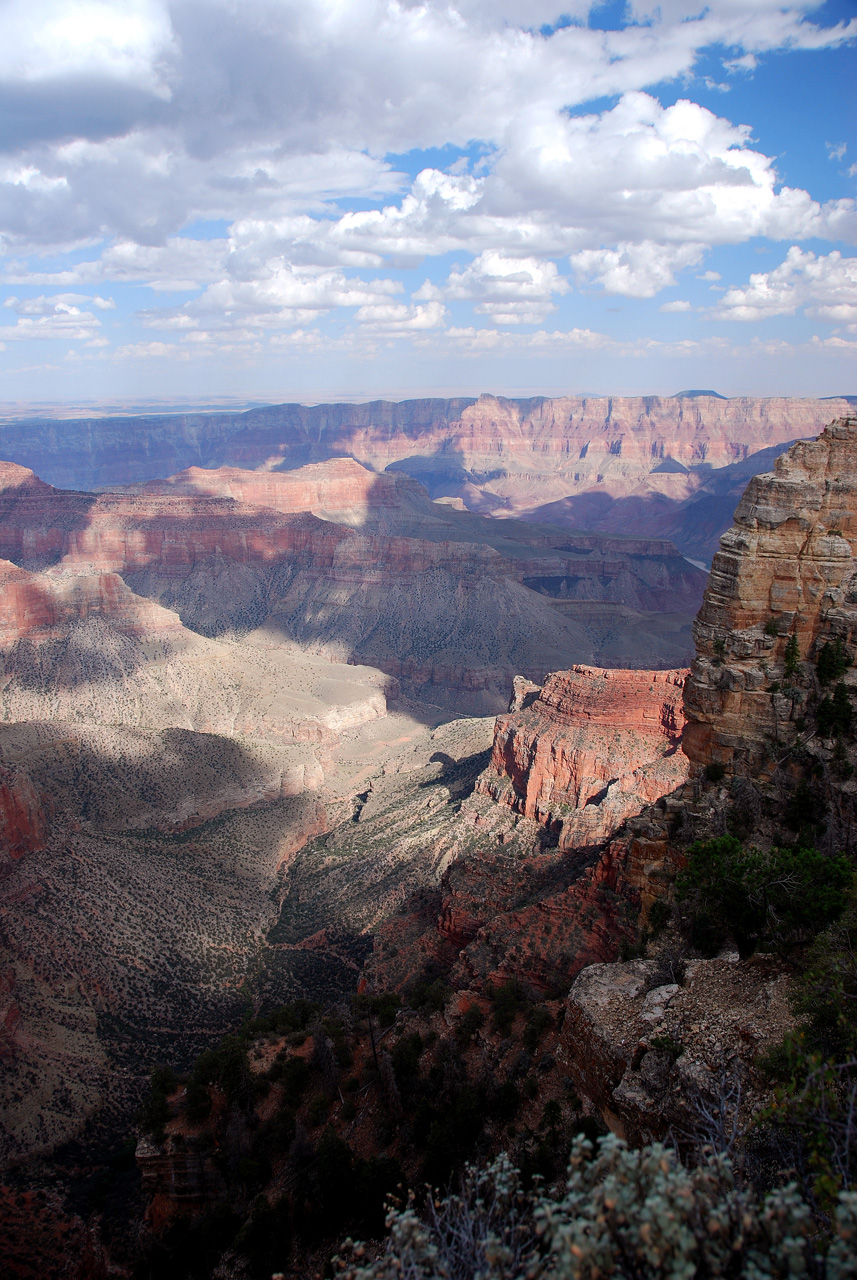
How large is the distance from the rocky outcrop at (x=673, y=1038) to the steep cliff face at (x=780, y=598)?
18.9 ft

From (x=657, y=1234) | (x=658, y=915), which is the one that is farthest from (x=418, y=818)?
(x=657, y=1234)

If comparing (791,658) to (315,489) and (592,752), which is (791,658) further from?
(315,489)

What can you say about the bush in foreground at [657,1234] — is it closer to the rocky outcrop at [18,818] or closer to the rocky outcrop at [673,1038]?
the rocky outcrop at [673,1038]

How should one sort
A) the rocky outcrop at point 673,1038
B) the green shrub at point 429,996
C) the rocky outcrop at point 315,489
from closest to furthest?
1. the rocky outcrop at point 673,1038
2. the green shrub at point 429,996
3. the rocky outcrop at point 315,489

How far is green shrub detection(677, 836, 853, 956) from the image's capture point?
15.1m

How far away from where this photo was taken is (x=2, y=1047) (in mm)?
28719

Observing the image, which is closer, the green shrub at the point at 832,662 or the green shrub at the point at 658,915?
the green shrub at the point at 832,662

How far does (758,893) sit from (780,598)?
24.1 feet

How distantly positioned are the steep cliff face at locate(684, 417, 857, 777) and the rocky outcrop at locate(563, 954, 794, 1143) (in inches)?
227

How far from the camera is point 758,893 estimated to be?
51.6 feet

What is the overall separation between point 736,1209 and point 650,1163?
→ 0.79m

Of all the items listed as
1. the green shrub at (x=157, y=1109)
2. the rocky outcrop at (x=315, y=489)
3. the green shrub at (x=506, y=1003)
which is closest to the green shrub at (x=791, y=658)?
the green shrub at (x=506, y=1003)

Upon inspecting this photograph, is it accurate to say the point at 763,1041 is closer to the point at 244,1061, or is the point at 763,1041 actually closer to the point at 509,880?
the point at 244,1061

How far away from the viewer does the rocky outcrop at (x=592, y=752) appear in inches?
1593
